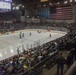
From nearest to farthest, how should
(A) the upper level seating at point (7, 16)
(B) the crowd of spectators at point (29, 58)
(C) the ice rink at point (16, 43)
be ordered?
(B) the crowd of spectators at point (29, 58) < (C) the ice rink at point (16, 43) < (A) the upper level seating at point (7, 16)

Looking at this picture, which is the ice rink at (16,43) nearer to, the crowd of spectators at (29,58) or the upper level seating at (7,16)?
the crowd of spectators at (29,58)

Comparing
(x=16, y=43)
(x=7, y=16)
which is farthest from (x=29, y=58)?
(x=7, y=16)

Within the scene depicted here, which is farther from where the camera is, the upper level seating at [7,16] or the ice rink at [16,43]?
the upper level seating at [7,16]

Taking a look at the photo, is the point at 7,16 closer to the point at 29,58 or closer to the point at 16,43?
the point at 16,43

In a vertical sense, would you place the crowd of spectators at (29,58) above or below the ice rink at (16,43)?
above

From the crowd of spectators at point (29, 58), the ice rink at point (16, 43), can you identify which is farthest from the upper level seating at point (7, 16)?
the crowd of spectators at point (29, 58)

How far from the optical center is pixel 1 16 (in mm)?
47469

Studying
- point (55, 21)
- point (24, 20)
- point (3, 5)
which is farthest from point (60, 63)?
point (24, 20)

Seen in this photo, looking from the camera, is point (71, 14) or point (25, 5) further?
point (25, 5)

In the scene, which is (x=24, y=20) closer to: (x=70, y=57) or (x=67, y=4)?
(x=67, y=4)

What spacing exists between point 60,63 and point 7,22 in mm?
40589

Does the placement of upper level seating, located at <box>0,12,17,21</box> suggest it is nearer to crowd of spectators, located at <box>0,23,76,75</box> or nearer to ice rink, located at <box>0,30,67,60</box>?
ice rink, located at <box>0,30,67,60</box>

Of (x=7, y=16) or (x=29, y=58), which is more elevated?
(x=7, y=16)

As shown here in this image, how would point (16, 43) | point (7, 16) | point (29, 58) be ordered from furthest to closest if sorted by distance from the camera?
point (7, 16), point (16, 43), point (29, 58)
